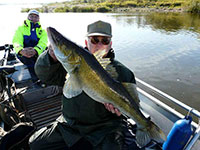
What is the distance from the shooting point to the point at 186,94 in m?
8.53

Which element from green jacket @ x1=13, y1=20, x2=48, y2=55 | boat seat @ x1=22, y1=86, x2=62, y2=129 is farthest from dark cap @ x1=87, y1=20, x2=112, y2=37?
green jacket @ x1=13, y1=20, x2=48, y2=55

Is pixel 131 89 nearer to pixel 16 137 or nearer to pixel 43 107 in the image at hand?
pixel 16 137

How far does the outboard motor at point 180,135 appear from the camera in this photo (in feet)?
8.25

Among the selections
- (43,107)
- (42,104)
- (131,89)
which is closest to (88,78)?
(131,89)

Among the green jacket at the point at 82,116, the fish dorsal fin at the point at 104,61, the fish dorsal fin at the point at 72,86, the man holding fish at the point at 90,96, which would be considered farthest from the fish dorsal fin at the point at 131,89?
the fish dorsal fin at the point at 72,86

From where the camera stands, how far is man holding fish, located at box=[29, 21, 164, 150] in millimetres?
1854

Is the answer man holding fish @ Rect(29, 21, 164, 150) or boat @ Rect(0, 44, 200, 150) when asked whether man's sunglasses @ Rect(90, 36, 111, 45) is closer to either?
man holding fish @ Rect(29, 21, 164, 150)

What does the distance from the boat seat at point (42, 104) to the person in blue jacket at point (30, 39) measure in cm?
103

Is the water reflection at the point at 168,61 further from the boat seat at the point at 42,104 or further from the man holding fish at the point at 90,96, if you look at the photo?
the man holding fish at the point at 90,96

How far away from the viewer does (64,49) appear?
1792 millimetres

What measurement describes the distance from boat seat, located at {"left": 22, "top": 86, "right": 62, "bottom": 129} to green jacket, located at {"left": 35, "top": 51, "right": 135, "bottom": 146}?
1.50 metres

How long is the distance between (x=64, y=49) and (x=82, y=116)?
44.2 inches

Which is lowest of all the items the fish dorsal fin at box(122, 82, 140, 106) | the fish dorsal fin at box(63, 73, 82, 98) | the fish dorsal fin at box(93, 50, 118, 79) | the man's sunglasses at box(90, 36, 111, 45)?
the fish dorsal fin at box(122, 82, 140, 106)

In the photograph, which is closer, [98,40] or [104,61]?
[104,61]
